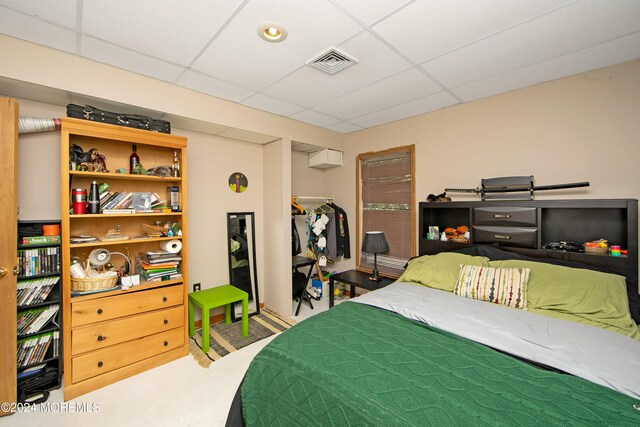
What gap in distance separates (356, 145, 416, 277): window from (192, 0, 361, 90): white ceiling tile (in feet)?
6.37

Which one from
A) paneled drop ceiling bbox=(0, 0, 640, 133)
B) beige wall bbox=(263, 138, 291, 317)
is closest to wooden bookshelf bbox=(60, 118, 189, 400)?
paneled drop ceiling bbox=(0, 0, 640, 133)

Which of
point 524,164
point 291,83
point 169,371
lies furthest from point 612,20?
point 169,371

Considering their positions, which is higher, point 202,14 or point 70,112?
point 202,14

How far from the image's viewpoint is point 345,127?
12.7 feet

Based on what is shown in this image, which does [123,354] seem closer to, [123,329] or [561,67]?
[123,329]

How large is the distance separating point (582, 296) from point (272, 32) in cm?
276

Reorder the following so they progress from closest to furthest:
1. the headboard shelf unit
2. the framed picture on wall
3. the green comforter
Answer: the green comforter
the headboard shelf unit
the framed picture on wall

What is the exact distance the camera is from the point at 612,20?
5.38ft

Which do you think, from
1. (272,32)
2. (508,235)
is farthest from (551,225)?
(272,32)

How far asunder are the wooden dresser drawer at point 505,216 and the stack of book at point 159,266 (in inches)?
120

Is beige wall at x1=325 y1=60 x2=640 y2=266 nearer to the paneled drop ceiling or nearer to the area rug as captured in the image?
the paneled drop ceiling

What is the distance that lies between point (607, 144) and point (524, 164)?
0.56 metres

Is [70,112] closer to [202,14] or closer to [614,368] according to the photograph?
[202,14]

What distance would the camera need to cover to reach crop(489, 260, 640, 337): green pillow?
5.56 feet
